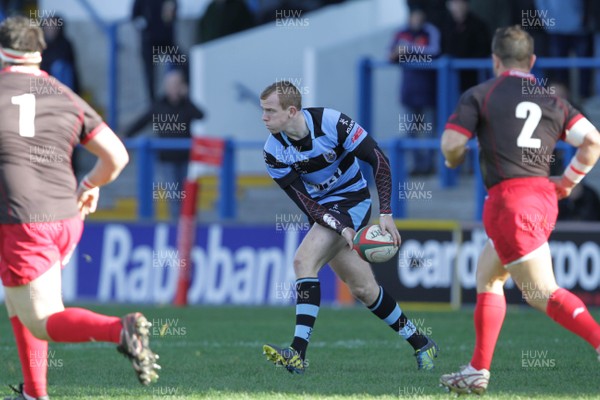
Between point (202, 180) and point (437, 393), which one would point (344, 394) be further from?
point (202, 180)

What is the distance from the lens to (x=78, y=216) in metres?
6.77

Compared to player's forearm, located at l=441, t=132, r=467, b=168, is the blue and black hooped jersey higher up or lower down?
lower down

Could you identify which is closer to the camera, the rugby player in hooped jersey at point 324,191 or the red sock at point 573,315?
the red sock at point 573,315

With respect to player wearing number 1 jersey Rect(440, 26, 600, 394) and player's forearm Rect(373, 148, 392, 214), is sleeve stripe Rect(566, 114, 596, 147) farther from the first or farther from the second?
player's forearm Rect(373, 148, 392, 214)

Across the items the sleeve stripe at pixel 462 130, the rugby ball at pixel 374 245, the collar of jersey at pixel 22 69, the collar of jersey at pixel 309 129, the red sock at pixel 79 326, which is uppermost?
the collar of jersey at pixel 22 69

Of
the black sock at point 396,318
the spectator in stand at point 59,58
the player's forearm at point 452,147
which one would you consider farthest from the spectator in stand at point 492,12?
the player's forearm at point 452,147

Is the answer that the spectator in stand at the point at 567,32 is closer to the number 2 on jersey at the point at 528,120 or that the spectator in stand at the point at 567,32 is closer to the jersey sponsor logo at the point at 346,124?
the jersey sponsor logo at the point at 346,124

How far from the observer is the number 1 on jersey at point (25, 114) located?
21.4ft

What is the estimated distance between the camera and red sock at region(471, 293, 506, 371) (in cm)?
747

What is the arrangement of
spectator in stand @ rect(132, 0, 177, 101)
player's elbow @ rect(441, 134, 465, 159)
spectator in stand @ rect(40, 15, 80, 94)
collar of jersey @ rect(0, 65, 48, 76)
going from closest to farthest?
1. collar of jersey @ rect(0, 65, 48, 76)
2. player's elbow @ rect(441, 134, 465, 159)
3. spectator in stand @ rect(40, 15, 80, 94)
4. spectator in stand @ rect(132, 0, 177, 101)

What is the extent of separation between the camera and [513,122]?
722 cm

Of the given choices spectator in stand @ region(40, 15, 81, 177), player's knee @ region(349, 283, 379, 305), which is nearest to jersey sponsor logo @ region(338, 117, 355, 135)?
player's knee @ region(349, 283, 379, 305)

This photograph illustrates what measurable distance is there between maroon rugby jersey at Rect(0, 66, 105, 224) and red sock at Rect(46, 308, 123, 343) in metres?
0.49

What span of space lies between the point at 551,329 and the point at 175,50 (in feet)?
29.7
